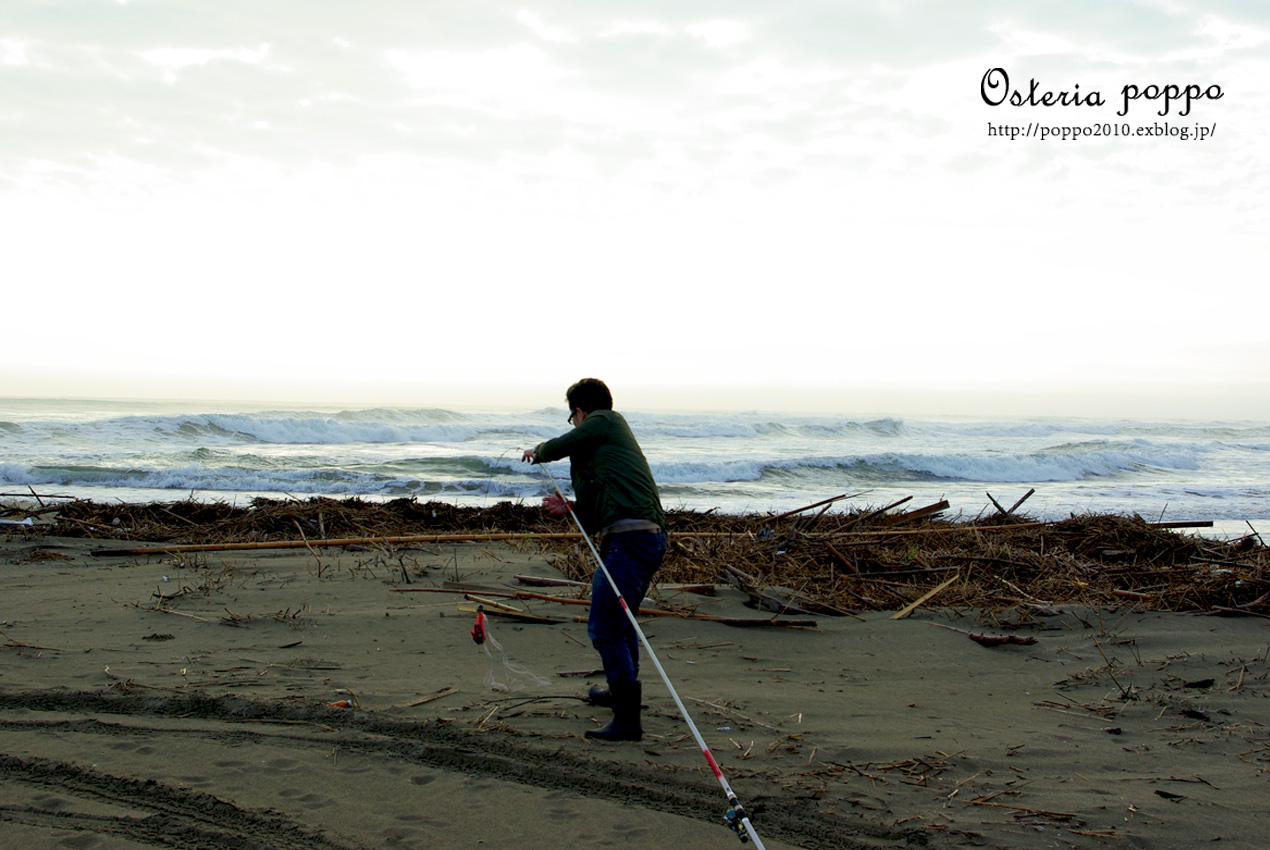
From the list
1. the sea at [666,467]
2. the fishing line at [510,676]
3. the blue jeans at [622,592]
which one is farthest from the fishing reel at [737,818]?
the sea at [666,467]

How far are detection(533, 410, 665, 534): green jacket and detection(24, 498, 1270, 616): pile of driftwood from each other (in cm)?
268

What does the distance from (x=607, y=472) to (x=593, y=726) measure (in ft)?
4.15

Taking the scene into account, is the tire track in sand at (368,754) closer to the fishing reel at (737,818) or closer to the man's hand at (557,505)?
the fishing reel at (737,818)

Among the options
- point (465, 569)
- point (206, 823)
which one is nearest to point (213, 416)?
point (465, 569)

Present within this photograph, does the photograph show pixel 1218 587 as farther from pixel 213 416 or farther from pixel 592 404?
pixel 213 416

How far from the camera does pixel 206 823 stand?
2947 millimetres

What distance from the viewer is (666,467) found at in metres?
24.1

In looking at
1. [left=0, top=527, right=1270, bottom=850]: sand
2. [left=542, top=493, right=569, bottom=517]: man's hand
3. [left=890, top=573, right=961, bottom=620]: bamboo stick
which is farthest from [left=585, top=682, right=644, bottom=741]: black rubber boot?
[left=890, top=573, right=961, bottom=620]: bamboo stick

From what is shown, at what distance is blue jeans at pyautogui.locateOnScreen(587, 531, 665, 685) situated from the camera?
3939 mm

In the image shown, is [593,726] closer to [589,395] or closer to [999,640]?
[589,395]

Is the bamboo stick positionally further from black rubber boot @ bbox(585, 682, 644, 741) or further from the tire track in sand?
the tire track in sand

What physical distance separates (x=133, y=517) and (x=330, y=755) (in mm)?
8311

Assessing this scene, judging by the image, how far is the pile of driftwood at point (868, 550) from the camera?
6.73 metres

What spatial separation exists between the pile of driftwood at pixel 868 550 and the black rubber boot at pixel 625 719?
2777 mm
